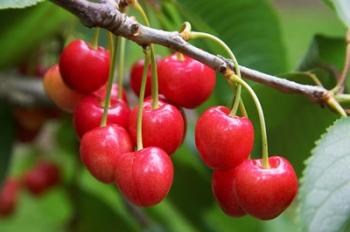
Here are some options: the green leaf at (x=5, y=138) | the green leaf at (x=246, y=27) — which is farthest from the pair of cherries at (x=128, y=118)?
the green leaf at (x=5, y=138)

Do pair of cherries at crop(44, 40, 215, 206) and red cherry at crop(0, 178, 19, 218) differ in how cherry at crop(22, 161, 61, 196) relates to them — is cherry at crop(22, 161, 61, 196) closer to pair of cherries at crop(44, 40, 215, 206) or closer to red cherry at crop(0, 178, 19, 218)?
red cherry at crop(0, 178, 19, 218)

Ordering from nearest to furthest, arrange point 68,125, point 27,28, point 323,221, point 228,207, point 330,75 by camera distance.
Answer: point 323,221
point 228,207
point 330,75
point 27,28
point 68,125

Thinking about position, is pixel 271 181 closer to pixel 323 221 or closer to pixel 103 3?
pixel 323 221

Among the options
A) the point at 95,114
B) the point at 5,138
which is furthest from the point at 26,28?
the point at 95,114

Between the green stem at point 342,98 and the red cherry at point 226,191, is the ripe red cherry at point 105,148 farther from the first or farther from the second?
the green stem at point 342,98

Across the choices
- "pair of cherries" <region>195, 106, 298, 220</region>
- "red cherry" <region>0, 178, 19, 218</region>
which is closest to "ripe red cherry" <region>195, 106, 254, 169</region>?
"pair of cherries" <region>195, 106, 298, 220</region>

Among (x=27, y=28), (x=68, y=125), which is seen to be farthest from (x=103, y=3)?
(x=68, y=125)
